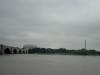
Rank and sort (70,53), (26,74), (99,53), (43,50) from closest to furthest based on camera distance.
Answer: (26,74) → (99,53) → (70,53) → (43,50)

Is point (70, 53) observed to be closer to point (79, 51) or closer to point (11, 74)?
point (79, 51)

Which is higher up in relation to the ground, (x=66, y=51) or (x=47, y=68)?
(x=47, y=68)

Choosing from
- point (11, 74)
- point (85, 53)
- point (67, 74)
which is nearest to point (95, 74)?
point (67, 74)

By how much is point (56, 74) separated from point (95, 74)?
4785 millimetres

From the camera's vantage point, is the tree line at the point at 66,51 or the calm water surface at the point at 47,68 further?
the tree line at the point at 66,51

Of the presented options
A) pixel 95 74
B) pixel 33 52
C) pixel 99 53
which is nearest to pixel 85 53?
pixel 99 53

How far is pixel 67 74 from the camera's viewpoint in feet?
66.4

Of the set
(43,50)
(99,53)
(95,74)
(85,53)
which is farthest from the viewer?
(43,50)

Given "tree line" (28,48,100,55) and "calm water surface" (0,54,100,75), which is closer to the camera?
"calm water surface" (0,54,100,75)

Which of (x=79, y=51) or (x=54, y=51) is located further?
(x=54, y=51)

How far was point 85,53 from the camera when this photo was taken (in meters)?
115

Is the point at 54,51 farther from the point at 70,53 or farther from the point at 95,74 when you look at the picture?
the point at 95,74

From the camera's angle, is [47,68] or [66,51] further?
[66,51]

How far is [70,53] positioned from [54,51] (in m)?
18.9
